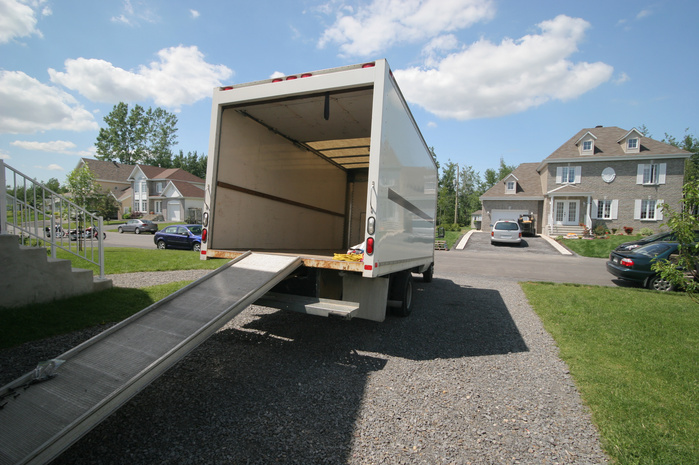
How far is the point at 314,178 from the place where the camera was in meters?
7.71

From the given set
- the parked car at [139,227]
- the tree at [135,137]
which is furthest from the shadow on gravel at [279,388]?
the tree at [135,137]

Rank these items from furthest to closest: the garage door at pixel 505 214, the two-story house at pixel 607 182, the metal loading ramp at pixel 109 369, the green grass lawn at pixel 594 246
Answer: the garage door at pixel 505 214
the two-story house at pixel 607 182
the green grass lawn at pixel 594 246
the metal loading ramp at pixel 109 369

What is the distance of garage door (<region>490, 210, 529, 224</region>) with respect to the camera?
30.1m

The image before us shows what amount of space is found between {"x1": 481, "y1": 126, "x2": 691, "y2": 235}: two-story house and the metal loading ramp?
94.3ft

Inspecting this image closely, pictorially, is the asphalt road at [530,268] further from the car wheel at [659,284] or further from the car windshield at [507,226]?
the car windshield at [507,226]

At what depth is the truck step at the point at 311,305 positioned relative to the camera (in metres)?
3.71

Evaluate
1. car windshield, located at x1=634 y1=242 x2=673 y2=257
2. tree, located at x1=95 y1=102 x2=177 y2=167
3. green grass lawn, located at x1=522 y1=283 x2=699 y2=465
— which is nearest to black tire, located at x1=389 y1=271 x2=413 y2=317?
green grass lawn, located at x1=522 y1=283 x2=699 y2=465

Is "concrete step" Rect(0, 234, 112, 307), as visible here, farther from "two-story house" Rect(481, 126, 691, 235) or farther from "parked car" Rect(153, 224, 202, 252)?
"two-story house" Rect(481, 126, 691, 235)

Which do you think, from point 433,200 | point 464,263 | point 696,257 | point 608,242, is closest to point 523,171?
point 608,242

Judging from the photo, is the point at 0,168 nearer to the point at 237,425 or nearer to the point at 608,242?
the point at 237,425

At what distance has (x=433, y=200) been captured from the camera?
320 inches

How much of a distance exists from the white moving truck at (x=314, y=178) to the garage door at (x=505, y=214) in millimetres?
25434

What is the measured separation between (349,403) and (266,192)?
3.72 metres

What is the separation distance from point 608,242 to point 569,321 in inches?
712
